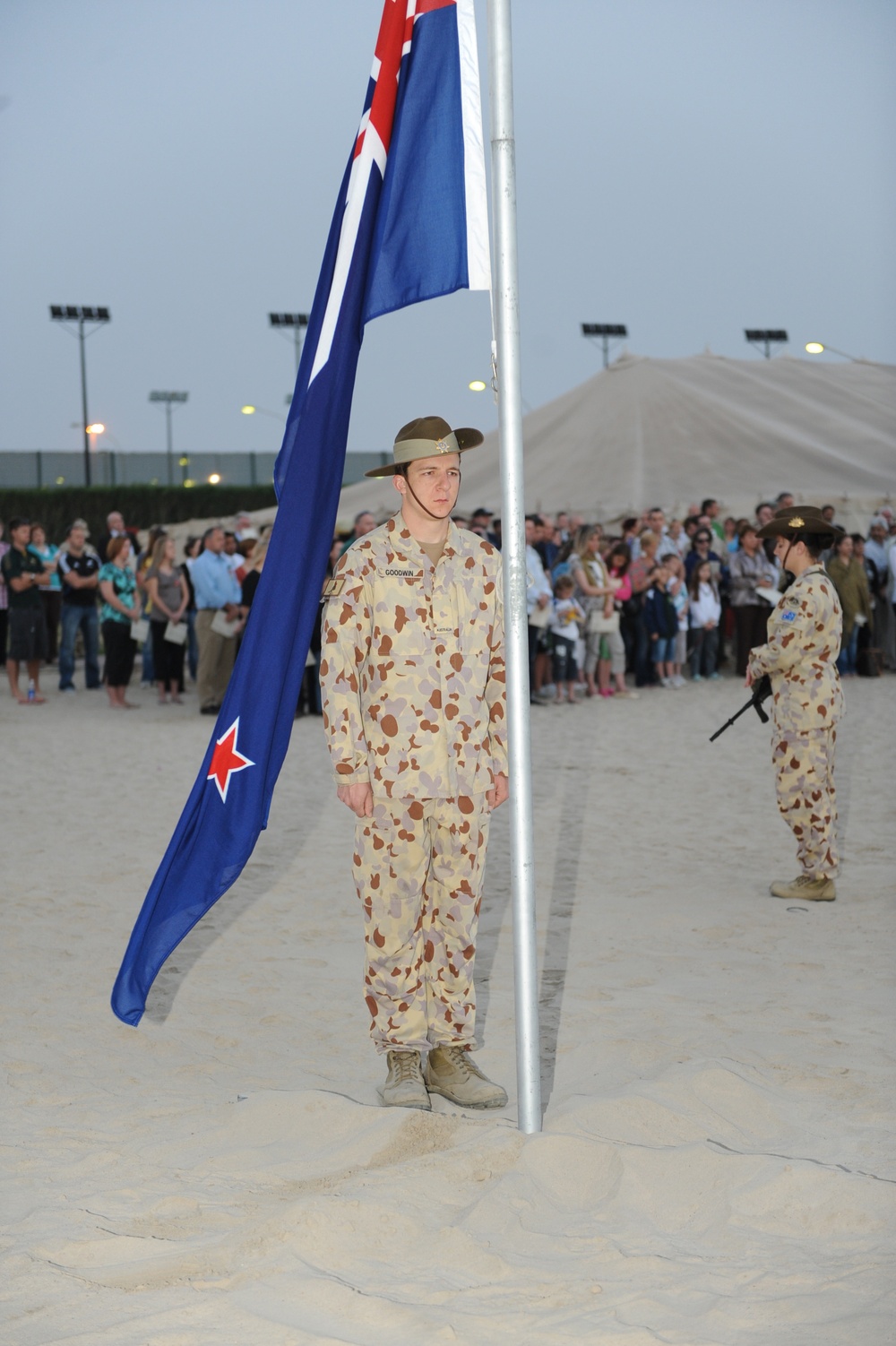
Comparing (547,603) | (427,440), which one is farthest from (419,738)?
(547,603)

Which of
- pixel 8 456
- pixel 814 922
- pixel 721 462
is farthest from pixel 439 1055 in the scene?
pixel 8 456

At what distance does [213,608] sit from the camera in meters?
15.7

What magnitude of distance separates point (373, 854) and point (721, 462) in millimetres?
29944

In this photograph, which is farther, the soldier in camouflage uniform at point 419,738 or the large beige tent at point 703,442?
the large beige tent at point 703,442

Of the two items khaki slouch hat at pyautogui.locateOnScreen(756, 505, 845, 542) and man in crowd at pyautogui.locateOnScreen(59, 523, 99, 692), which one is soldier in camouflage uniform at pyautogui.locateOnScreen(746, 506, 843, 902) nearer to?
khaki slouch hat at pyautogui.locateOnScreen(756, 505, 845, 542)

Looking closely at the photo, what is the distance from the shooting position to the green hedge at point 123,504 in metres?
42.2

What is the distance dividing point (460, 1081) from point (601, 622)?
12.5 m

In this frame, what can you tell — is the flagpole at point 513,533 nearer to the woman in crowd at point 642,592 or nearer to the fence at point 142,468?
the woman in crowd at point 642,592

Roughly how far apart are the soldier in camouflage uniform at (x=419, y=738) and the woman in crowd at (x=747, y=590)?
14.0m

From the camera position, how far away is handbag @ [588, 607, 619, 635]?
1709 centimetres

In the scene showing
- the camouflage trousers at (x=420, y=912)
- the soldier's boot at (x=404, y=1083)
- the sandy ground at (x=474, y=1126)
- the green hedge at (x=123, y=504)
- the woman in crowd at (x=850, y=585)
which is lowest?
the sandy ground at (x=474, y=1126)

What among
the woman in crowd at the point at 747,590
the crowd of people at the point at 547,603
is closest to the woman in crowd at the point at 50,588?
the crowd of people at the point at 547,603

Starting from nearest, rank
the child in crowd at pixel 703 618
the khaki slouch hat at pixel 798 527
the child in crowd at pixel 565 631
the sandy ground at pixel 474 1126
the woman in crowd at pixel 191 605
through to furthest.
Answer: the sandy ground at pixel 474 1126
the khaki slouch hat at pixel 798 527
the child in crowd at pixel 565 631
the woman in crowd at pixel 191 605
the child in crowd at pixel 703 618

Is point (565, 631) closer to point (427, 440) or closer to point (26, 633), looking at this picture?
point (26, 633)
